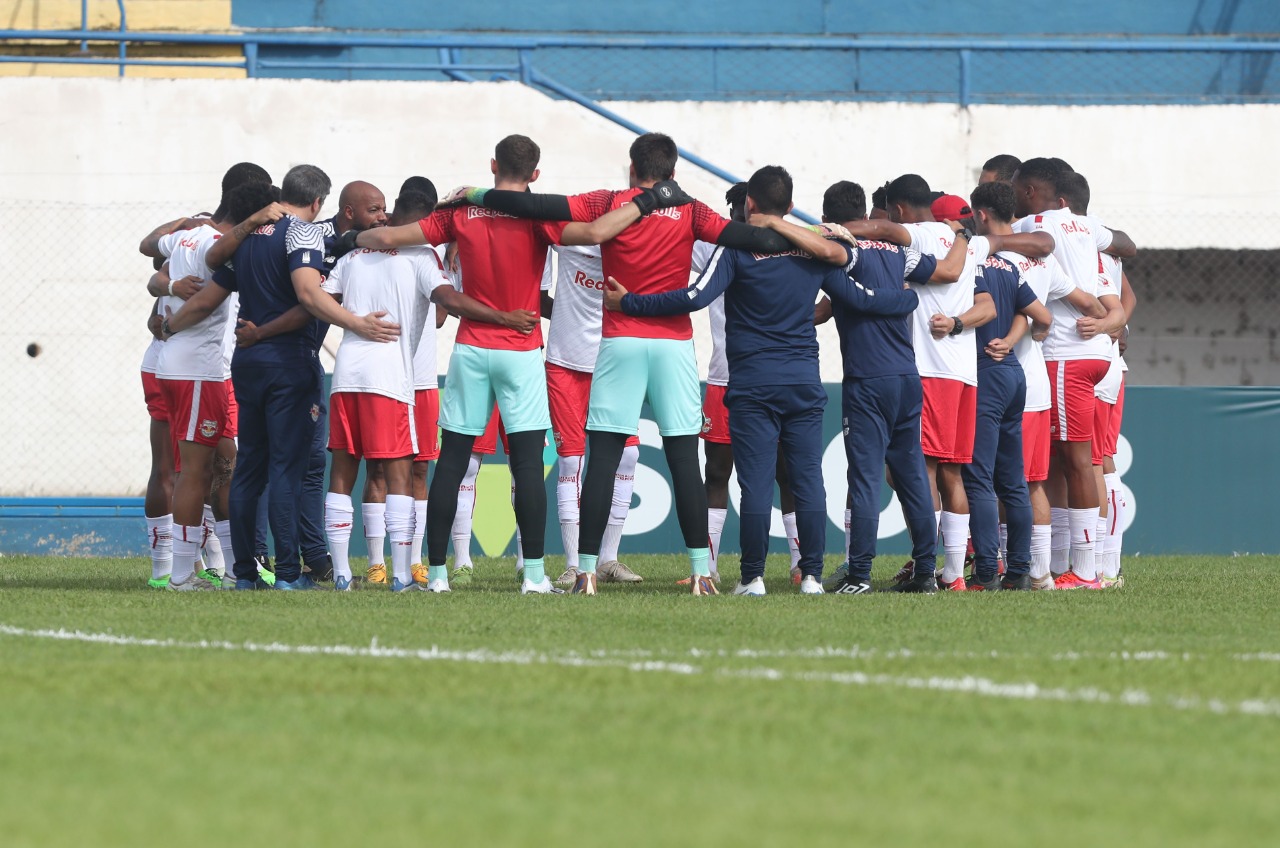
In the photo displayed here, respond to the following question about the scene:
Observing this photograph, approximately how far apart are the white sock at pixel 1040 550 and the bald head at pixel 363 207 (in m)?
3.64

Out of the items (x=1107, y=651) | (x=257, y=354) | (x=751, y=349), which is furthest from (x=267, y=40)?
(x=1107, y=651)

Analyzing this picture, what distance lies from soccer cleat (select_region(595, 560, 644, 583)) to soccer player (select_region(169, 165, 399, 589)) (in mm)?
1831

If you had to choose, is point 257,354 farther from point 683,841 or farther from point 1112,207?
point 1112,207

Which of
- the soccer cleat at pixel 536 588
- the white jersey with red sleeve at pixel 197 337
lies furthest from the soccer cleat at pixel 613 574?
the white jersey with red sleeve at pixel 197 337

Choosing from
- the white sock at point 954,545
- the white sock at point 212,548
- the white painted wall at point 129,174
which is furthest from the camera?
the white painted wall at point 129,174

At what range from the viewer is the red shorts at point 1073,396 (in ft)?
27.8

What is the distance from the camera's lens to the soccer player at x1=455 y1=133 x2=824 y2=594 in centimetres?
756

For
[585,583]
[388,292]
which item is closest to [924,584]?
[585,583]

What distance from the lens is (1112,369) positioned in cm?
897

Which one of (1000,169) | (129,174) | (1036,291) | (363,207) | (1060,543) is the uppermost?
(129,174)

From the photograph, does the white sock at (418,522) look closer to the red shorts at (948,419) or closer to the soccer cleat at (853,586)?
the soccer cleat at (853,586)

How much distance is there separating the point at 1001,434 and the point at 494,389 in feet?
8.45

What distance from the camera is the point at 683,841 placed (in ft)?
9.33

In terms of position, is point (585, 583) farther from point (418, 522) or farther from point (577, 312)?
point (577, 312)
